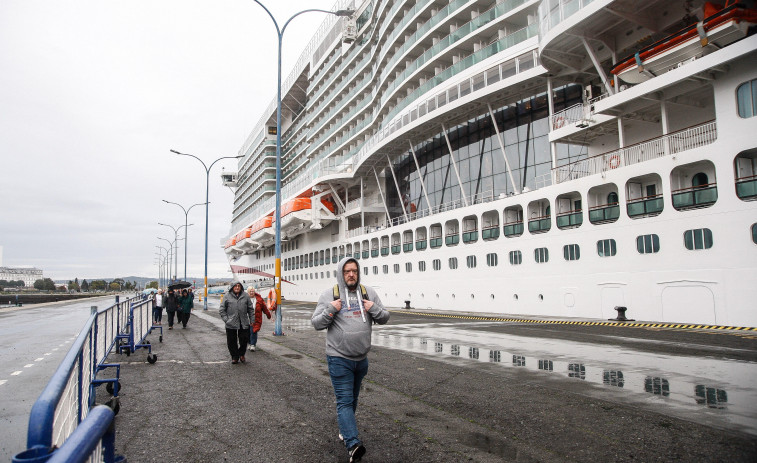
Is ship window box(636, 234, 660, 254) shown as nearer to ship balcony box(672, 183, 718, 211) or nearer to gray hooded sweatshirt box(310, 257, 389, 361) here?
ship balcony box(672, 183, 718, 211)

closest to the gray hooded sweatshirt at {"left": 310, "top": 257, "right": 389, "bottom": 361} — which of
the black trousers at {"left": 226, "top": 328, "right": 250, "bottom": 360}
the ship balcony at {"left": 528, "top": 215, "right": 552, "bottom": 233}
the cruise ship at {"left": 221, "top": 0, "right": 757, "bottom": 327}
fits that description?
the black trousers at {"left": 226, "top": 328, "right": 250, "bottom": 360}

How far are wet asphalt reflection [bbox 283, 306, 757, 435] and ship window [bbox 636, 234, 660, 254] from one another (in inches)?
280

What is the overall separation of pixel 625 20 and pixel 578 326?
12772mm

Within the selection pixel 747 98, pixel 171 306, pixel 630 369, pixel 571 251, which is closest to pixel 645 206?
pixel 571 251

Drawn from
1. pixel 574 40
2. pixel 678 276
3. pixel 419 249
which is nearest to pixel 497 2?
pixel 574 40

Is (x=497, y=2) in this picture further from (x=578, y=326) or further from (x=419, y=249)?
(x=578, y=326)

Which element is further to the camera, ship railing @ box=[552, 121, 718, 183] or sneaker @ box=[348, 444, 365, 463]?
ship railing @ box=[552, 121, 718, 183]

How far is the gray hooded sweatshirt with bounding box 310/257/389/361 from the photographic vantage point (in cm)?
453

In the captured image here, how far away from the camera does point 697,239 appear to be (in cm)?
1617

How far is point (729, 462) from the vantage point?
161 inches

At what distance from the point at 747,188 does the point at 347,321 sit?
15707 millimetres

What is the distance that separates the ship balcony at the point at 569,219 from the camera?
20688 mm

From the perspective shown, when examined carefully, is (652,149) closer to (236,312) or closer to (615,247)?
(615,247)

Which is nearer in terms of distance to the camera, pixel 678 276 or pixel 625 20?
pixel 678 276
